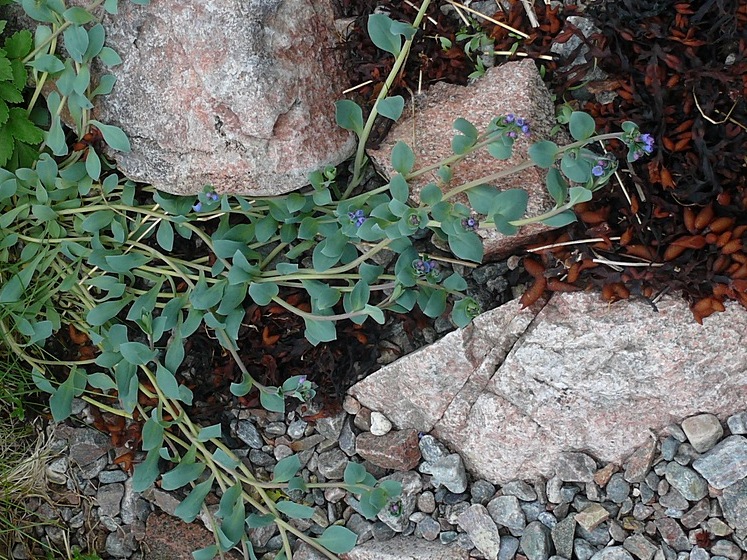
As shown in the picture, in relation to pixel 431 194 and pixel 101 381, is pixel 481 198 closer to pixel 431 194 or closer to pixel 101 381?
pixel 431 194

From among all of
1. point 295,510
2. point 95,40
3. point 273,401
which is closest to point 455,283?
point 273,401

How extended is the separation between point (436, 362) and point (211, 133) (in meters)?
1.08

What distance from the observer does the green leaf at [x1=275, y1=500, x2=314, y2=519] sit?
2.64 meters

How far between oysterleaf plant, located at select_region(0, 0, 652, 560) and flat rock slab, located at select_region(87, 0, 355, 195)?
9 cm

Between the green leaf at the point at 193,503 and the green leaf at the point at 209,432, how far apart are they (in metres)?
0.16

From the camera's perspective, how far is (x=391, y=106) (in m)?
2.48

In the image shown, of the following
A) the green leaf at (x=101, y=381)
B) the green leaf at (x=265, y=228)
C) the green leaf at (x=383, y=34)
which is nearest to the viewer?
the green leaf at (x=383, y=34)

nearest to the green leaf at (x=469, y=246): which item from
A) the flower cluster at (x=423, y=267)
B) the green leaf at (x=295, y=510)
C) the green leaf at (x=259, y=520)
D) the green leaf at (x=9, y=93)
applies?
the flower cluster at (x=423, y=267)

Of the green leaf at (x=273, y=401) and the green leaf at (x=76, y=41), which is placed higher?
the green leaf at (x=76, y=41)

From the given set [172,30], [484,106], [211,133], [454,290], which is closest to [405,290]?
[454,290]

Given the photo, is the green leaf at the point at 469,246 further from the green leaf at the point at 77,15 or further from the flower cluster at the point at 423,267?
the green leaf at the point at 77,15

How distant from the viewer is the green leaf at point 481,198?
2.38 m

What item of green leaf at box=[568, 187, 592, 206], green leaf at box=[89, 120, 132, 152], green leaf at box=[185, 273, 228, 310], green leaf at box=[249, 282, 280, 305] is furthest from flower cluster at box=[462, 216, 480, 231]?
green leaf at box=[89, 120, 132, 152]

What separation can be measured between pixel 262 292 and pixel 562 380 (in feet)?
3.30
